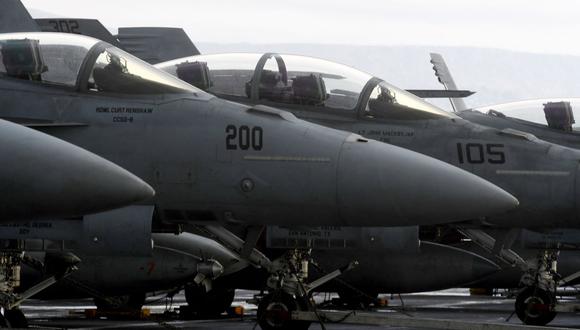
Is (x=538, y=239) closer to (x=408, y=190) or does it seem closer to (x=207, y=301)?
(x=207, y=301)

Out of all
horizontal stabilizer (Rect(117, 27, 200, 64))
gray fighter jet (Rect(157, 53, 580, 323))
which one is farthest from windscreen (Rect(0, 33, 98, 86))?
horizontal stabilizer (Rect(117, 27, 200, 64))

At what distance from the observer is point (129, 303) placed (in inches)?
643

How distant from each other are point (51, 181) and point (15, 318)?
536 cm

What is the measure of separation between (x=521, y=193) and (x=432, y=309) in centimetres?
674

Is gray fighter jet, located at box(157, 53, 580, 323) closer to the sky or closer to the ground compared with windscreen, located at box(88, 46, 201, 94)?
closer to the ground

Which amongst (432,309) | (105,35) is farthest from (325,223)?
(105,35)

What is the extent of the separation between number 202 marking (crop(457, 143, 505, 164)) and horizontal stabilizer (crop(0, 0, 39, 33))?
5.46 metres

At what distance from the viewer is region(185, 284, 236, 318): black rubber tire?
52.0ft

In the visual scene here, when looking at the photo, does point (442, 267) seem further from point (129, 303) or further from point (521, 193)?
point (129, 303)

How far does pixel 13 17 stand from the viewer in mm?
15867

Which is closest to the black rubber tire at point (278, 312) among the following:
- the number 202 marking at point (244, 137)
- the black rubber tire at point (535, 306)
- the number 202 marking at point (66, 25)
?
the number 202 marking at point (244, 137)

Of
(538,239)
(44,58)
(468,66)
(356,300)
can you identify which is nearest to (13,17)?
(44,58)

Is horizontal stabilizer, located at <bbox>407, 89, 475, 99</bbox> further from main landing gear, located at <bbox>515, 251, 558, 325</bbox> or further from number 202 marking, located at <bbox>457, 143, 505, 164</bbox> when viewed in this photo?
number 202 marking, located at <bbox>457, 143, 505, 164</bbox>

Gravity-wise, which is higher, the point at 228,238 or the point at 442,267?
→ the point at 228,238
